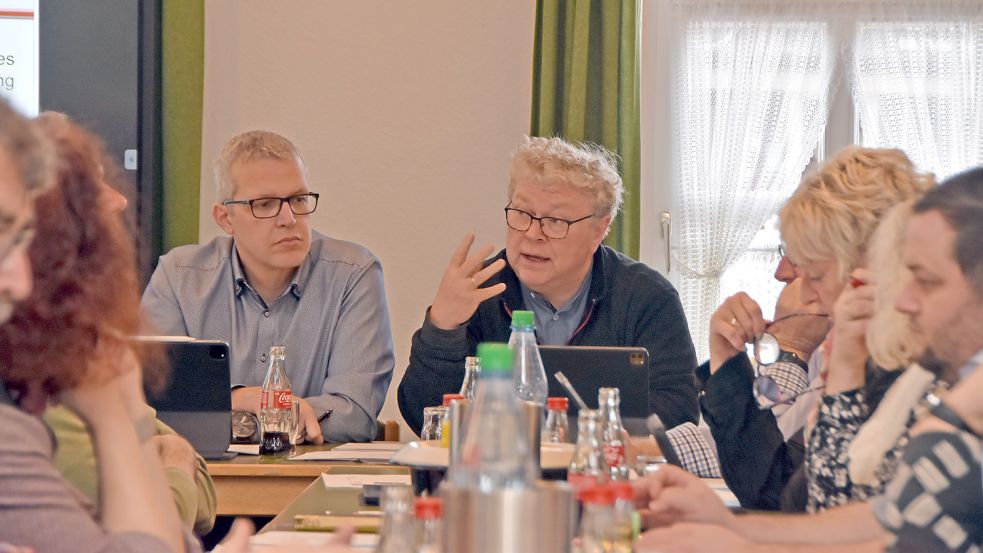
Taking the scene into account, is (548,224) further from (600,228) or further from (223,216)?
(223,216)

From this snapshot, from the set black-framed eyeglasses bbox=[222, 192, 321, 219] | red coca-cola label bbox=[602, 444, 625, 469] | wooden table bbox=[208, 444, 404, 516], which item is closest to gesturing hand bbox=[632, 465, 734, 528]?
red coca-cola label bbox=[602, 444, 625, 469]

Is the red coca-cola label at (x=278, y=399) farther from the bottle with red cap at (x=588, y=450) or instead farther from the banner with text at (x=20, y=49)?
the banner with text at (x=20, y=49)

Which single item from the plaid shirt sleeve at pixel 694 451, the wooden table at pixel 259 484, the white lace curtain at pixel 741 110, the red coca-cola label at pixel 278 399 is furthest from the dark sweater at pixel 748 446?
the white lace curtain at pixel 741 110

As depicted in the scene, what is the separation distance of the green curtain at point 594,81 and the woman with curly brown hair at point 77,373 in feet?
10.00

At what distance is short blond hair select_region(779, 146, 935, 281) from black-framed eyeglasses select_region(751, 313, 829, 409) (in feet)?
0.65

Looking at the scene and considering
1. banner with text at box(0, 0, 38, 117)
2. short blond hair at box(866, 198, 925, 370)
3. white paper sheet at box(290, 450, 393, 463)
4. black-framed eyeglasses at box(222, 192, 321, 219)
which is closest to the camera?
short blond hair at box(866, 198, 925, 370)

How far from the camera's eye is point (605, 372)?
2.43 metres

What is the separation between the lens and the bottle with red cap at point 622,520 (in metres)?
1.19

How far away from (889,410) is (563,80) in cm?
291

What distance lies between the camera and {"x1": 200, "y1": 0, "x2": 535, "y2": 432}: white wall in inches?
175

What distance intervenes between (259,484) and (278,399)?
296 millimetres

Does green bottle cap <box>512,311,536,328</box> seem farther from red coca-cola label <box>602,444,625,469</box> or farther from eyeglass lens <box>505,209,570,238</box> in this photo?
eyeglass lens <box>505,209,570,238</box>

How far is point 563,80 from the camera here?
4297mm

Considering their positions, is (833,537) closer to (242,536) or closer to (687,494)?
(687,494)
